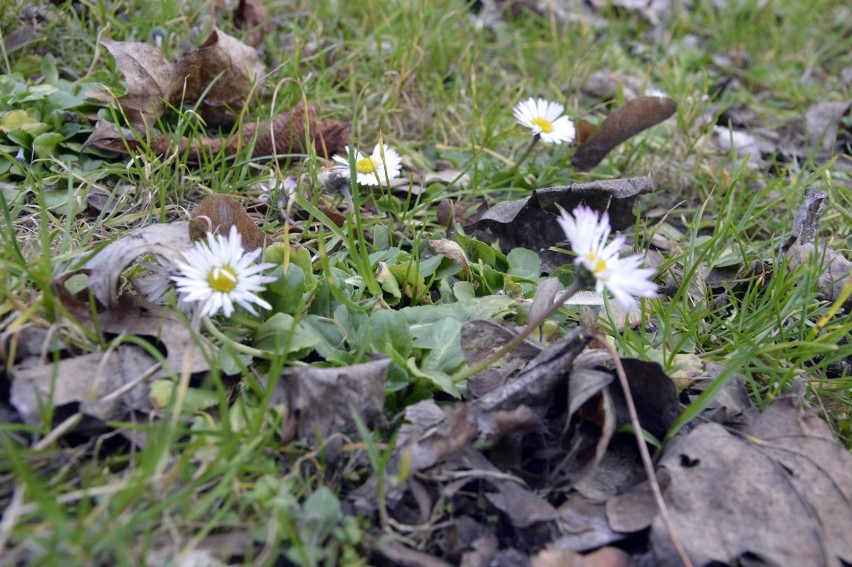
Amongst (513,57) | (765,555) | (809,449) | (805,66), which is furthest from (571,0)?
(765,555)

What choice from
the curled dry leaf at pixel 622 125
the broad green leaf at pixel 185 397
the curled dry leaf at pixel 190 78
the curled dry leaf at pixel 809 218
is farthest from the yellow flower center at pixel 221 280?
the curled dry leaf at pixel 809 218

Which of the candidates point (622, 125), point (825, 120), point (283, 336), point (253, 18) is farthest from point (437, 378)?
point (825, 120)

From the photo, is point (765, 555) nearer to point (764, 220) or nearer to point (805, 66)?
point (764, 220)

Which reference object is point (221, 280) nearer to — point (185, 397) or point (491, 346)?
point (185, 397)

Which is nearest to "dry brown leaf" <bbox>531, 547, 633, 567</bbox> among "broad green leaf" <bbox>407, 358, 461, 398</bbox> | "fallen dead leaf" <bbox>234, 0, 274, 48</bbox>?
"broad green leaf" <bbox>407, 358, 461, 398</bbox>

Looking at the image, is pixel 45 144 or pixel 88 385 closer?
pixel 88 385

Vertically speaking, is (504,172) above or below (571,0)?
below
